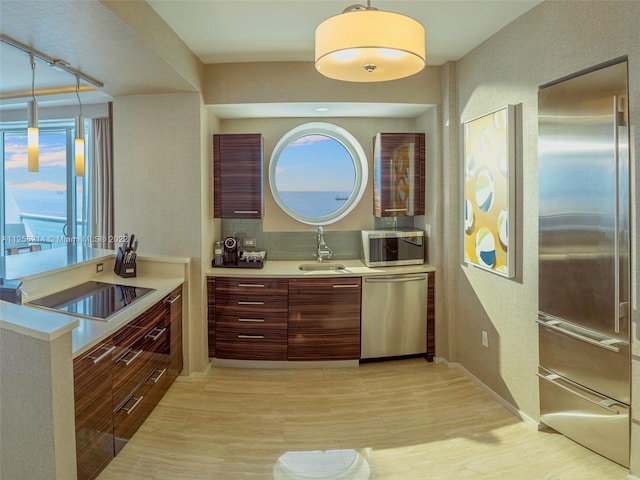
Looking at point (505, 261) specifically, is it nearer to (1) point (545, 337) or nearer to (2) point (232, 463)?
(1) point (545, 337)

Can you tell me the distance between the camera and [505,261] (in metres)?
2.91

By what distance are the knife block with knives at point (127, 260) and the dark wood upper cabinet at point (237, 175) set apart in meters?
0.82

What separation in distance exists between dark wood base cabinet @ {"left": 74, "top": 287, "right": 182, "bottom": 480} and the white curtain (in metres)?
2.08

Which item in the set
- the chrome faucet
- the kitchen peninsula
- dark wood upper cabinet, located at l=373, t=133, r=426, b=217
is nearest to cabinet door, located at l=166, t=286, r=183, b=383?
the kitchen peninsula

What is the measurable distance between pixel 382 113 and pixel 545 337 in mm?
2521

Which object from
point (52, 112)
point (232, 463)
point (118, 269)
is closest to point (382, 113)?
point (118, 269)

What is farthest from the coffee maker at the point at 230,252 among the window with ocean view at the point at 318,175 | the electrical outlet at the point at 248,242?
the window with ocean view at the point at 318,175

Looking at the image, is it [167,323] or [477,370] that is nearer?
[167,323]

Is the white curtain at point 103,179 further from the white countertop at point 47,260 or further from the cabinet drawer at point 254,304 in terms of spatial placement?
the cabinet drawer at point 254,304

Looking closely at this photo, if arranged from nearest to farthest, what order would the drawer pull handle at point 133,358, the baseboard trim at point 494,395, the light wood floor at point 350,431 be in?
the light wood floor at point 350,431 < the drawer pull handle at point 133,358 < the baseboard trim at point 494,395

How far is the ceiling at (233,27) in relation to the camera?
218 cm

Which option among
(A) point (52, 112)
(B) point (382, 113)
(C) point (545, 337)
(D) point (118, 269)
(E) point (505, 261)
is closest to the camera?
(C) point (545, 337)

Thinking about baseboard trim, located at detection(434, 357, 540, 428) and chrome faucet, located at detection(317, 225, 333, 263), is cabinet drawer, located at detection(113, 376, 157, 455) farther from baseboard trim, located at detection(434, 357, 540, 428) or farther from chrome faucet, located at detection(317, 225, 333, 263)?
baseboard trim, located at detection(434, 357, 540, 428)

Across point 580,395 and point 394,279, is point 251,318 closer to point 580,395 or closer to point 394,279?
point 394,279
